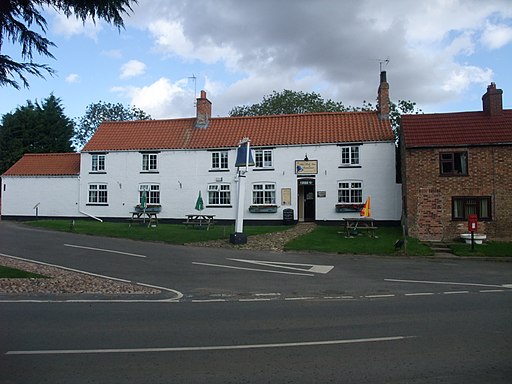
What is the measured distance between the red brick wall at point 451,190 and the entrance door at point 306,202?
842 centimetres

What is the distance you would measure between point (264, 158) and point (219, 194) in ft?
13.4

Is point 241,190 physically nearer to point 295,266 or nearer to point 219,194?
point 295,266

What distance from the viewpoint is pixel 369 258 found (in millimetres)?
18500

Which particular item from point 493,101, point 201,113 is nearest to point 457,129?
point 493,101

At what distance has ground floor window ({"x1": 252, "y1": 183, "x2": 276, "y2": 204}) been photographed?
31.6m

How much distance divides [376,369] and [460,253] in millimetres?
15924

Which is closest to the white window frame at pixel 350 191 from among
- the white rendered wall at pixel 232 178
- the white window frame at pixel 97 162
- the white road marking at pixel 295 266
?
the white rendered wall at pixel 232 178

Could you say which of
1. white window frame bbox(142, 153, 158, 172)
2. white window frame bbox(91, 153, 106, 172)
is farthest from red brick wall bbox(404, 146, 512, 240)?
white window frame bbox(91, 153, 106, 172)

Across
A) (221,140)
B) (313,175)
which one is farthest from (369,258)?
(221,140)

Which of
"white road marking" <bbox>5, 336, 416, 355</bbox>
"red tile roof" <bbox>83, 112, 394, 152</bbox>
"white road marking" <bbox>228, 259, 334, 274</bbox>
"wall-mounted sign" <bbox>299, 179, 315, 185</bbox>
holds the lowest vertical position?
"white road marking" <bbox>228, 259, 334, 274</bbox>

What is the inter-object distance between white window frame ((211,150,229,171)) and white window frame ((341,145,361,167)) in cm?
816

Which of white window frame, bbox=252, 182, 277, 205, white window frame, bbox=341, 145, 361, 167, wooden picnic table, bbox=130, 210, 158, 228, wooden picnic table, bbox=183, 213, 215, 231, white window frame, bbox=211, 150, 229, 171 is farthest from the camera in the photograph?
white window frame, bbox=211, 150, 229, 171

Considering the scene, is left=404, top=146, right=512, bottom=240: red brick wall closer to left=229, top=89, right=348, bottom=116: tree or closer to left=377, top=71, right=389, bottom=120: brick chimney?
left=377, top=71, right=389, bottom=120: brick chimney

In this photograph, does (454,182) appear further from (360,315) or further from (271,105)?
(271,105)
